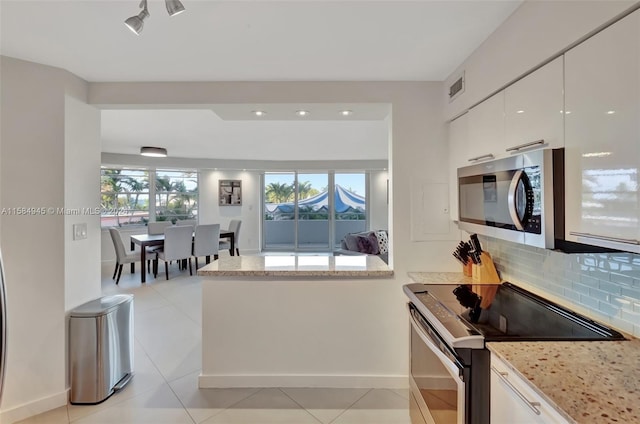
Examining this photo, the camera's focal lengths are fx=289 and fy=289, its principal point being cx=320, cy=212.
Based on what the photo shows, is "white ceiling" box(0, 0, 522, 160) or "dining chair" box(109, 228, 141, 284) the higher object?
"white ceiling" box(0, 0, 522, 160)

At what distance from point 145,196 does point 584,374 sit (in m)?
7.92

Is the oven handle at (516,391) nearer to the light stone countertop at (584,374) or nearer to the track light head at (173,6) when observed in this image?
the light stone countertop at (584,374)

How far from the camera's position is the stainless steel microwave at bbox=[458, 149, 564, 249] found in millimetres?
1148

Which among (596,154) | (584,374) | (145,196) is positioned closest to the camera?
(584,374)

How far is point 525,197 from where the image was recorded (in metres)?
1.24

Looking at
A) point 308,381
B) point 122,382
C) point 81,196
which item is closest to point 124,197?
point 81,196

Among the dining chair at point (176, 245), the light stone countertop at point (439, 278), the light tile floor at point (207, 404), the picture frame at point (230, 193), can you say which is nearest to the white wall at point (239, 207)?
the picture frame at point (230, 193)

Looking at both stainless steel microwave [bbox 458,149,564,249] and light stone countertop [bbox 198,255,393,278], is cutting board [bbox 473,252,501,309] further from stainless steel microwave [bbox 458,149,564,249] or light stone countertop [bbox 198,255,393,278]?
light stone countertop [bbox 198,255,393,278]

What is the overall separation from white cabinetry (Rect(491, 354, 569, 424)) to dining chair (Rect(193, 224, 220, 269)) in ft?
17.2

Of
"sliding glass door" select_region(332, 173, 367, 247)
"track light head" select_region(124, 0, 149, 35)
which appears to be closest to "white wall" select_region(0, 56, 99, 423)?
"track light head" select_region(124, 0, 149, 35)

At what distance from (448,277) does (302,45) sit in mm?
1763

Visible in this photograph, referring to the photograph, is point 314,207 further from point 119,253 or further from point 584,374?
point 584,374

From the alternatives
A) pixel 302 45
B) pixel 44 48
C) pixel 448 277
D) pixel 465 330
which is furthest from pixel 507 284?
pixel 44 48

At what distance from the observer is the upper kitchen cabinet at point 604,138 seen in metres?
0.89
